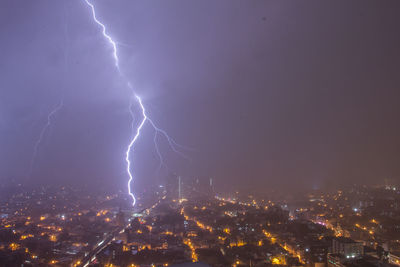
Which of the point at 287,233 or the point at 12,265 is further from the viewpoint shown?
the point at 287,233

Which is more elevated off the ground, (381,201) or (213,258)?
(381,201)

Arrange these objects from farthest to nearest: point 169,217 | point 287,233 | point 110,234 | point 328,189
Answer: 1. point 328,189
2. point 169,217
3. point 110,234
4. point 287,233

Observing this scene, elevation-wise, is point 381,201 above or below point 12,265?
above

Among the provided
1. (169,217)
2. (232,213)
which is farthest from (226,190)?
(169,217)

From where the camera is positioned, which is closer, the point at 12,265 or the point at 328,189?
the point at 12,265

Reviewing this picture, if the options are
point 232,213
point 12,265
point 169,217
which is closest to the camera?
point 12,265

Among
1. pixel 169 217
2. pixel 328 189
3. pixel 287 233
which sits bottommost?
pixel 287 233

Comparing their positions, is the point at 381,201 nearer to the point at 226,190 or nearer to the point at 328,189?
the point at 328,189

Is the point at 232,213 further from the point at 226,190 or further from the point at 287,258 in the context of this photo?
the point at 226,190

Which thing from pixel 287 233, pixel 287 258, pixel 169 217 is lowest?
pixel 287 258

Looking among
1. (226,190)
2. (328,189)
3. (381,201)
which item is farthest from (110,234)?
(328,189)
